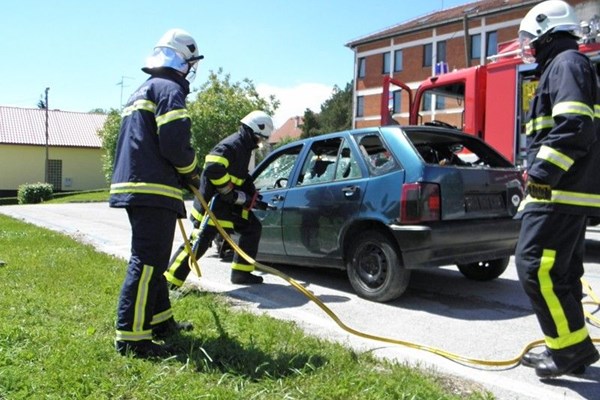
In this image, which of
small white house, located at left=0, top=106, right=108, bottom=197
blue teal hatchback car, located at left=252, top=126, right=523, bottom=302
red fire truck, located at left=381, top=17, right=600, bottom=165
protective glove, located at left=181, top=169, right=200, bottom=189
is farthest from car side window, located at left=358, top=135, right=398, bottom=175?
small white house, located at left=0, top=106, right=108, bottom=197

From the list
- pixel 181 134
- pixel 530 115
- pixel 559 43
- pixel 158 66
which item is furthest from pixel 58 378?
pixel 559 43

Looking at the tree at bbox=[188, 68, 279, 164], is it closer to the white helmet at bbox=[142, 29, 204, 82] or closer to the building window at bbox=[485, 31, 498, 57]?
the building window at bbox=[485, 31, 498, 57]

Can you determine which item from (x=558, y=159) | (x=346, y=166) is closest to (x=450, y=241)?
(x=346, y=166)

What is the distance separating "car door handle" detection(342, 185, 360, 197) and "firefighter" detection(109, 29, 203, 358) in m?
1.90

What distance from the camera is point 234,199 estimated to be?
5.69 meters

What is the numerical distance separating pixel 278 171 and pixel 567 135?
4155 mm

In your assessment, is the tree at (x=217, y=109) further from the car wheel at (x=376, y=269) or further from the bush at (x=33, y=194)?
the car wheel at (x=376, y=269)

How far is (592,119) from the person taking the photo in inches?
125

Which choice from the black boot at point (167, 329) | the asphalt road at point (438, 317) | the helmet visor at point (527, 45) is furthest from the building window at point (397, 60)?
the black boot at point (167, 329)

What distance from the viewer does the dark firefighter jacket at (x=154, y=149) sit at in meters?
3.69

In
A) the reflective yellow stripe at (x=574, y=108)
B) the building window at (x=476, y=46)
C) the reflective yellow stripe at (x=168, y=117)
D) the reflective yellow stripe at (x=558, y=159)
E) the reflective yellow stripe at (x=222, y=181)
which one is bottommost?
the reflective yellow stripe at (x=222, y=181)

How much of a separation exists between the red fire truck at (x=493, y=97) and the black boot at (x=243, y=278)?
11.8ft

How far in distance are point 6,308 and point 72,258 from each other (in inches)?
106

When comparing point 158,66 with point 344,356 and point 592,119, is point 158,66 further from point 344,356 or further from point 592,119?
point 592,119
